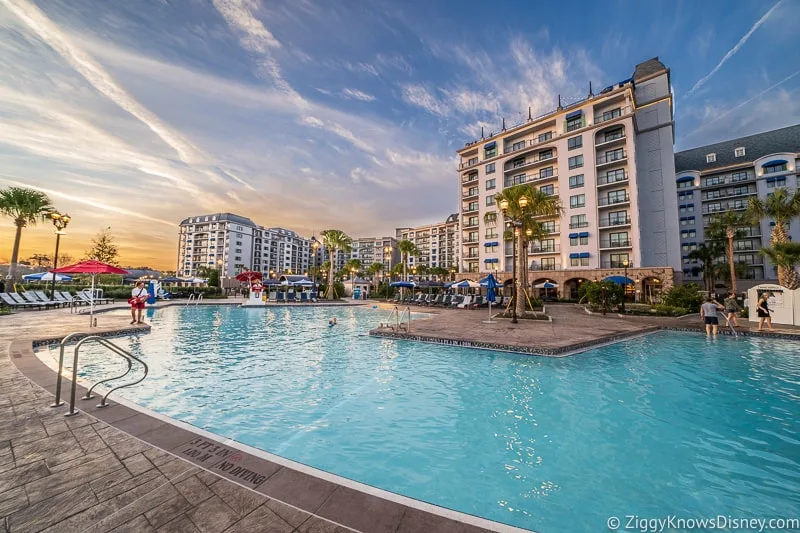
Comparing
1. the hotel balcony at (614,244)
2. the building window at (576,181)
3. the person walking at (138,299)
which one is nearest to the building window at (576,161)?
the building window at (576,181)

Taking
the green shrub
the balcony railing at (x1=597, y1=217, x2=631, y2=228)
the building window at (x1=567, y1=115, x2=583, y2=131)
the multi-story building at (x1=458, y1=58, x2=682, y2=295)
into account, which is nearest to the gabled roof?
the multi-story building at (x1=458, y1=58, x2=682, y2=295)

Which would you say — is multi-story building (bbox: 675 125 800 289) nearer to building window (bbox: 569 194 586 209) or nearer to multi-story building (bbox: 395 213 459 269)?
building window (bbox: 569 194 586 209)

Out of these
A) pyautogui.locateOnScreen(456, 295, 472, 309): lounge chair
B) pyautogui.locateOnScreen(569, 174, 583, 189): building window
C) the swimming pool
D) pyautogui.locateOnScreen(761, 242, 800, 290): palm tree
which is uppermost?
pyautogui.locateOnScreen(569, 174, 583, 189): building window

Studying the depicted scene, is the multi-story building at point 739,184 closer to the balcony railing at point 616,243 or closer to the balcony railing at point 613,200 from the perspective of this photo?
the balcony railing at point 613,200

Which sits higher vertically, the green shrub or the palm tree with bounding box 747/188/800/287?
the palm tree with bounding box 747/188/800/287

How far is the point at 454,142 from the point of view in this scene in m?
47.8

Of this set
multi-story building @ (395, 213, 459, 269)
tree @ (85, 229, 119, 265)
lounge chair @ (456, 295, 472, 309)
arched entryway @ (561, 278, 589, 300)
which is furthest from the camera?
multi-story building @ (395, 213, 459, 269)

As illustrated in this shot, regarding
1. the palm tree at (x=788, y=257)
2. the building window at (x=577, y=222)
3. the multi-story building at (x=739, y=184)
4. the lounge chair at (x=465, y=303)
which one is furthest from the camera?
the multi-story building at (x=739, y=184)

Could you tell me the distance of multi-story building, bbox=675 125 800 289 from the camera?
42.6 meters

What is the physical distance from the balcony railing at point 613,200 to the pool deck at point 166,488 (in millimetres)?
41840

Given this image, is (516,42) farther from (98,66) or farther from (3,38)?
(3,38)

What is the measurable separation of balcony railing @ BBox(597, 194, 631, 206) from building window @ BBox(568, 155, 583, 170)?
5.04 m

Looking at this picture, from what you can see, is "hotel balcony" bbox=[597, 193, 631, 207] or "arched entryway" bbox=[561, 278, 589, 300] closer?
Answer: "hotel balcony" bbox=[597, 193, 631, 207]

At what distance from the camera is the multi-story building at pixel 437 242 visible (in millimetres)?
101188
